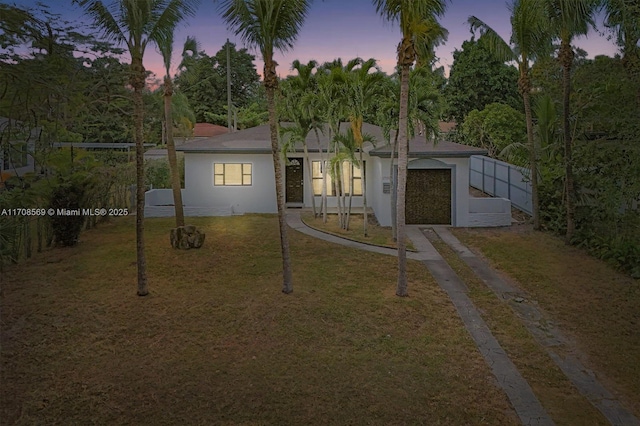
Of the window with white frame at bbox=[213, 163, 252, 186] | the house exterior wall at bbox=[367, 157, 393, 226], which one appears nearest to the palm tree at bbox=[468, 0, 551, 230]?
the house exterior wall at bbox=[367, 157, 393, 226]

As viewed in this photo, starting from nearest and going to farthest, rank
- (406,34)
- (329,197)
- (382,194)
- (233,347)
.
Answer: (233,347)
(406,34)
(382,194)
(329,197)

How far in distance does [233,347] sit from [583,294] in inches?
313

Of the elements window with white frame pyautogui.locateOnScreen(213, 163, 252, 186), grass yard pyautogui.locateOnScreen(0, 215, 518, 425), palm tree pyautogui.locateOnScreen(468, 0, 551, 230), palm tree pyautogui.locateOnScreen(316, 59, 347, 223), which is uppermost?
palm tree pyautogui.locateOnScreen(468, 0, 551, 230)

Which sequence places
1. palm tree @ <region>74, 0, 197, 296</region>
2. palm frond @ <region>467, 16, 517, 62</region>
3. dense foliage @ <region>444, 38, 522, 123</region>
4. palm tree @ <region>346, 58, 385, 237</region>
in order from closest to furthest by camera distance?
palm tree @ <region>74, 0, 197, 296</region> → palm tree @ <region>346, 58, 385, 237</region> → palm frond @ <region>467, 16, 517, 62</region> → dense foliage @ <region>444, 38, 522, 123</region>

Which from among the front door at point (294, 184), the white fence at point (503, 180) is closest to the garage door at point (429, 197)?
the white fence at point (503, 180)

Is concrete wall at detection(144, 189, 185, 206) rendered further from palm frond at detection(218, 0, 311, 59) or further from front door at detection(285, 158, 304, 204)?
palm frond at detection(218, 0, 311, 59)

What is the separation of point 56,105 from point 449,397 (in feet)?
20.5

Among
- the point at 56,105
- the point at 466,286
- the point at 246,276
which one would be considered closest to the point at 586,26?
the point at 466,286

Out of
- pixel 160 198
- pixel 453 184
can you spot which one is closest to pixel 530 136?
pixel 453 184

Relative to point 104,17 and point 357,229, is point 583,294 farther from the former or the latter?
point 104,17

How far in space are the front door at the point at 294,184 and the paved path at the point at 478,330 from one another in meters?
5.13

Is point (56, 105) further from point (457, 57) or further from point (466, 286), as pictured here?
point (457, 57)

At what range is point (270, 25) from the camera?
941 cm

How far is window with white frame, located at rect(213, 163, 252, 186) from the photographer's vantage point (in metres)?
20.3
